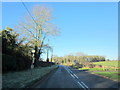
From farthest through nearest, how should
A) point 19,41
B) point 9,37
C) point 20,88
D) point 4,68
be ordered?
point 19,41, point 9,37, point 4,68, point 20,88

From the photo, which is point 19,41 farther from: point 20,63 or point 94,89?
point 94,89

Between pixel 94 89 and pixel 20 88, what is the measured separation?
14.9ft

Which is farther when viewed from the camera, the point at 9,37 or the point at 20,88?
the point at 9,37

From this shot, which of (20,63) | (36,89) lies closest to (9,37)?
(20,63)

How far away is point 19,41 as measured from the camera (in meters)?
30.7

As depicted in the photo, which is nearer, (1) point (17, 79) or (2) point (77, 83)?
(2) point (77, 83)

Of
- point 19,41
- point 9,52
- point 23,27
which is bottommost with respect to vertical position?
point 9,52

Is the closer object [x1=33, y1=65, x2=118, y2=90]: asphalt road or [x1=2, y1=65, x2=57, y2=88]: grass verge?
[x1=2, y1=65, x2=57, y2=88]: grass verge

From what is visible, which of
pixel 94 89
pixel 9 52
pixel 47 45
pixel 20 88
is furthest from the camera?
pixel 47 45

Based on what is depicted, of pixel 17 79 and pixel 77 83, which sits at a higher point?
pixel 17 79

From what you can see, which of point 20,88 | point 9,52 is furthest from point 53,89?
point 9,52

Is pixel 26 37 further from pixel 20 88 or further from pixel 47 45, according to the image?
pixel 20 88

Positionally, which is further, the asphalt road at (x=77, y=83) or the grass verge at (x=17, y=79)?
the asphalt road at (x=77, y=83)

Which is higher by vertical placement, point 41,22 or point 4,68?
point 41,22
